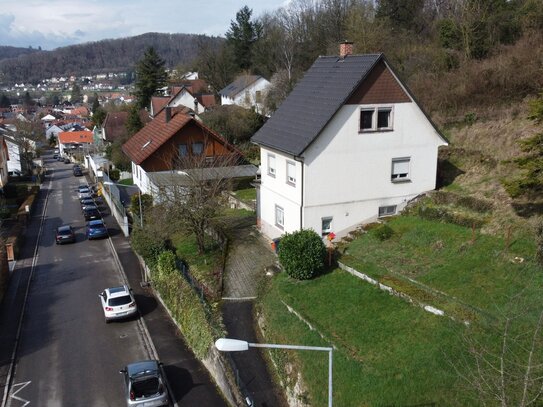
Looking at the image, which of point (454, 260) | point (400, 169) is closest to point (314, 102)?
point (400, 169)

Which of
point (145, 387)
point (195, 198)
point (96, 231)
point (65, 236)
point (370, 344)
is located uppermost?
point (195, 198)

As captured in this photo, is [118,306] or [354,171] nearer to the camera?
[118,306]

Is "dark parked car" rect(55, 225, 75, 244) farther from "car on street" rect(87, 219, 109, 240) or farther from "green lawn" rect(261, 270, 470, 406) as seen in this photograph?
"green lawn" rect(261, 270, 470, 406)

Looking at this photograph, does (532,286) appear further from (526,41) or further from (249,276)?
(526,41)

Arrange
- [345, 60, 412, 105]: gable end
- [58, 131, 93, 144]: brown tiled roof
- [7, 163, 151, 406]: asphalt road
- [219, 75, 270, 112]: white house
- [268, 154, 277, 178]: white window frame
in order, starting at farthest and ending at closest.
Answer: [58, 131, 93, 144]: brown tiled roof < [219, 75, 270, 112]: white house < [268, 154, 277, 178]: white window frame < [345, 60, 412, 105]: gable end < [7, 163, 151, 406]: asphalt road

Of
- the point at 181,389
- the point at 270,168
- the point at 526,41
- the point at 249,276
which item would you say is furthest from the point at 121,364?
the point at 526,41

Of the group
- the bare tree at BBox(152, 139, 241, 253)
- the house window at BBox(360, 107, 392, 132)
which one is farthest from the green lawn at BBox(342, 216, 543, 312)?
the bare tree at BBox(152, 139, 241, 253)

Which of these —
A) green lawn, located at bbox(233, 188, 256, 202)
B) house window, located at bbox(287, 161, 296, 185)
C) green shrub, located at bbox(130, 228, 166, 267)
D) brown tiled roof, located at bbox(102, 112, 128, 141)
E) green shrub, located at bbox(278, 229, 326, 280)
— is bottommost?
green shrub, located at bbox(130, 228, 166, 267)

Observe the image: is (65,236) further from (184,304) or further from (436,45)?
(436,45)

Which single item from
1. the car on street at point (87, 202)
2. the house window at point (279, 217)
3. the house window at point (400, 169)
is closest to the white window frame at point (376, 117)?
the house window at point (400, 169)
